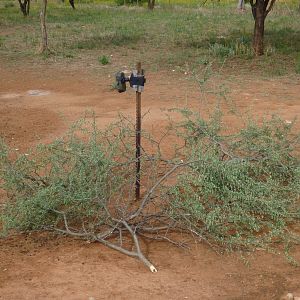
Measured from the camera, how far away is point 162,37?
16.5m

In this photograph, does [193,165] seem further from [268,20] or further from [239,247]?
[268,20]

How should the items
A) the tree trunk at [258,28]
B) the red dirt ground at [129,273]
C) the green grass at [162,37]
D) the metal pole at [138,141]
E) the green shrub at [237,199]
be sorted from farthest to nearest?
the green grass at [162,37] → the tree trunk at [258,28] → the metal pole at [138,141] → the green shrub at [237,199] → the red dirt ground at [129,273]

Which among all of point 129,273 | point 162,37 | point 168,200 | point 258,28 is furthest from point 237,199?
point 162,37

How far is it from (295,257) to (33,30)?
16.0 meters

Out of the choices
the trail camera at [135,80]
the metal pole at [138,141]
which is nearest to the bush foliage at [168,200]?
the metal pole at [138,141]

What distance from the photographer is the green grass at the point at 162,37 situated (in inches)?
513

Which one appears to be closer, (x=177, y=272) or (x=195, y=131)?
(x=177, y=272)

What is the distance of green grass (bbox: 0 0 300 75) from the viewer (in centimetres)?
1302

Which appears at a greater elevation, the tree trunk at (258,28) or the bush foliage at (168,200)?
the tree trunk at (258,28)

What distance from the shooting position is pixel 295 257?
4246 millimetres

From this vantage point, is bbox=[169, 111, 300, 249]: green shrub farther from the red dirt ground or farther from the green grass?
the green grass

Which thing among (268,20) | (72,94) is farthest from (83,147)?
(268,20)

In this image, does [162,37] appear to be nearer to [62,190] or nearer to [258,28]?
[258,28]

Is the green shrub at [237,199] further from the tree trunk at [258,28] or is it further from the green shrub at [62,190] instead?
the tree trunk at [258,28]
